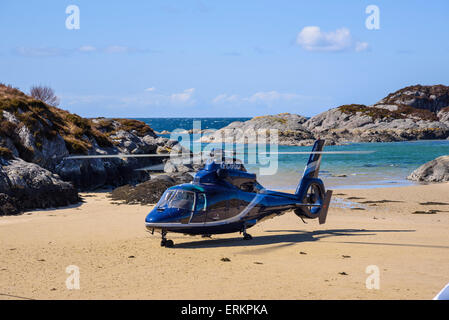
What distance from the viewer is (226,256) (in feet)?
47.2

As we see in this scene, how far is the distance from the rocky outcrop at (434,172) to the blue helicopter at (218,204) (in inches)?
832

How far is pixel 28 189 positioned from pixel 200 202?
37.5 feet

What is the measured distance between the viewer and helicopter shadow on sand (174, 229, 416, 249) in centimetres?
1605

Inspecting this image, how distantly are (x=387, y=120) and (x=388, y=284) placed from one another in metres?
102

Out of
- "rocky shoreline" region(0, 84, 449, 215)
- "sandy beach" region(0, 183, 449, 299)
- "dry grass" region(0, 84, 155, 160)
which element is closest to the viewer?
"sandy beach" region(0, 183, 449, 299)

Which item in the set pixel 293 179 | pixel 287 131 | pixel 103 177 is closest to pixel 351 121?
pixel 287 131

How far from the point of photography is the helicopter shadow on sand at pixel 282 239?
1605cm

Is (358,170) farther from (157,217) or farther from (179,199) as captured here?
(157,217)

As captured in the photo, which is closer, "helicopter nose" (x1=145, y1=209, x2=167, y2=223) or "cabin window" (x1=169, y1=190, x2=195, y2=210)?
"helicopter nose" (x1=145, y1=209, x2=167, y2=223)

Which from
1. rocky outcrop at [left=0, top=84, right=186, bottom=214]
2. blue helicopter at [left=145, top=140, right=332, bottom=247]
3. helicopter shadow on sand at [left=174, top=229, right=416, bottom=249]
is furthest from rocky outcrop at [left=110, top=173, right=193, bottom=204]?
blue helicopter at [left=145, top=140, right=332, bottom=247]

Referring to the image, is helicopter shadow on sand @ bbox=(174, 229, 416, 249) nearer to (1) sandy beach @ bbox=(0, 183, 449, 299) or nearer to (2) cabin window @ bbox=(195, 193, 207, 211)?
Answer: (1) sandy beach @ bbox=(0, 183, 449, 299)
